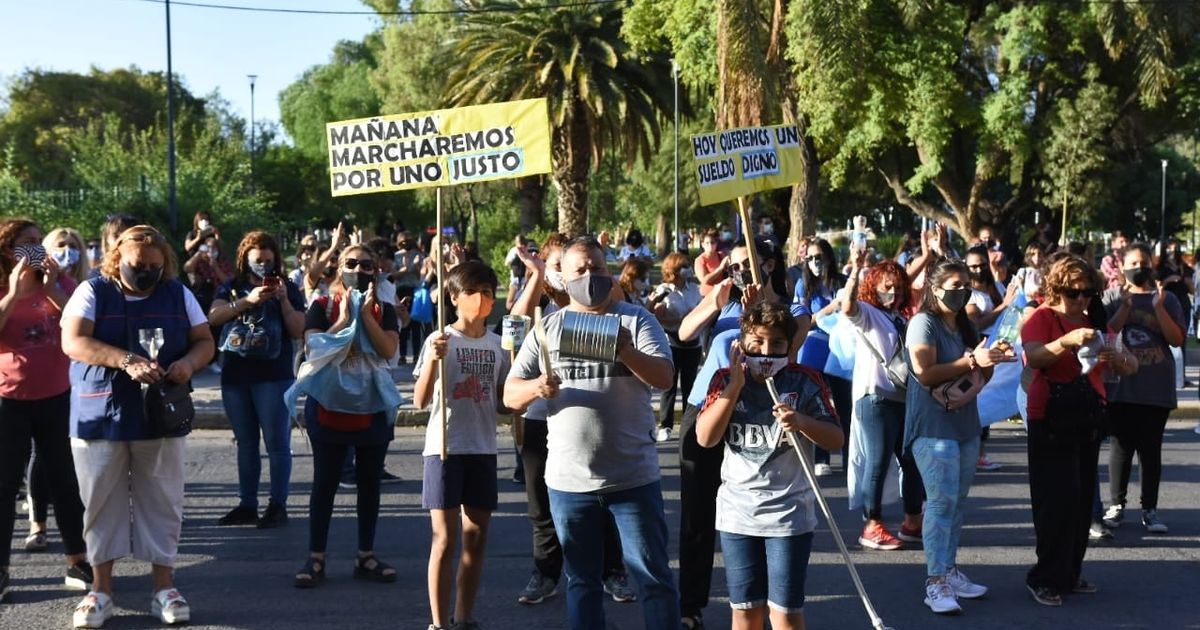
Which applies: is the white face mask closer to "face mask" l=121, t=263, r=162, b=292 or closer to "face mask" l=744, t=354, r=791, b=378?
"face mask" l=121, t=263, r=162, b=292

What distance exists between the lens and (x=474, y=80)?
27781mm

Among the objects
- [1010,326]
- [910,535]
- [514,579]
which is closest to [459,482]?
[514,579]

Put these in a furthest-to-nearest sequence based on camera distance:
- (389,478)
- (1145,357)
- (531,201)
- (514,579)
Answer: (531,201)
(389,478)
(1145,357)
(514,579)

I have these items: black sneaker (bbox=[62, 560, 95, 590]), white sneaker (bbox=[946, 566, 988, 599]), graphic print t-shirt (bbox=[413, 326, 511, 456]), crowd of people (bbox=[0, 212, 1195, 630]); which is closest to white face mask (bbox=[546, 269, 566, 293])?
crowd of people (bbox=[0, 212, 1195, 630])

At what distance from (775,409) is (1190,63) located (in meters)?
26.7

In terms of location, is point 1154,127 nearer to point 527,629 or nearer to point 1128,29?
point 1128,29

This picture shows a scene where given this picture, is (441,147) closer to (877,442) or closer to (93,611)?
(93,611)

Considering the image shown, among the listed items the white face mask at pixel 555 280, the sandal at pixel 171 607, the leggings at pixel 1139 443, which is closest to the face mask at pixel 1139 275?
the leggings at pixel 1139 443

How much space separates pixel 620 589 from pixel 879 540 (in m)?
1.82

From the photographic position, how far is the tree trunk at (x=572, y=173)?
28.0 m

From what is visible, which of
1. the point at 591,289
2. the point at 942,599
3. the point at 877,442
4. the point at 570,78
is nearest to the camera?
the point at 591,289

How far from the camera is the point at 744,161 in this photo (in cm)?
766

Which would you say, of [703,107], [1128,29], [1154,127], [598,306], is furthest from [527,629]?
[703,107]

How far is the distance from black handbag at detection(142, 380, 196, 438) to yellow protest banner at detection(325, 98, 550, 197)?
132cm
